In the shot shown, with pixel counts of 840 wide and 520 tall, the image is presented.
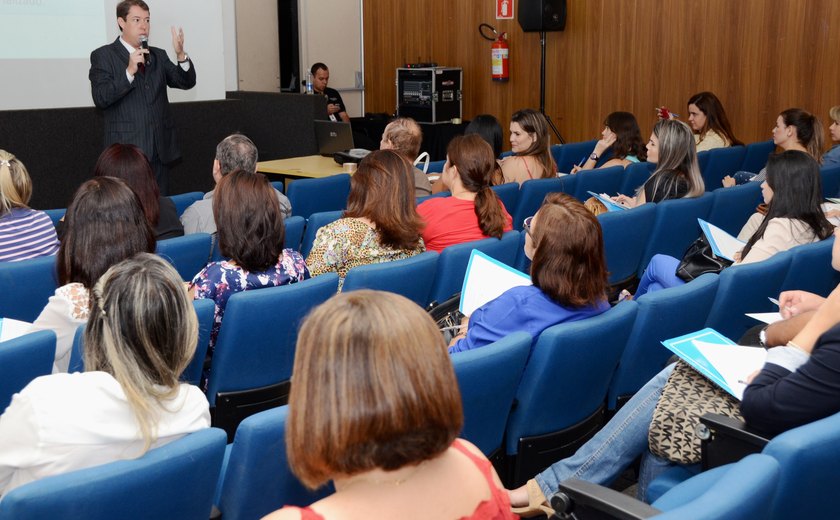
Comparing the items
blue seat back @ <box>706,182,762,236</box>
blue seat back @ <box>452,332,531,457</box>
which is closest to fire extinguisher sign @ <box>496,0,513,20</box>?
blue seat back @ <box>706,182,762,236</box>

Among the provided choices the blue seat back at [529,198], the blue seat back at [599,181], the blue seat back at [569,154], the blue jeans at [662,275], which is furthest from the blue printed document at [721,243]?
the blue seat back at [569,154]

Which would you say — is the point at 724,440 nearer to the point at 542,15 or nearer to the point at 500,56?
the point at 542,15

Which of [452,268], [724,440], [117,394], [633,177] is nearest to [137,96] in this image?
[633,177]

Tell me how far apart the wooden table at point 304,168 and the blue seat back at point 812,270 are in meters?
3.64

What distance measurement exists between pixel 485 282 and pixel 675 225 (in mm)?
2107

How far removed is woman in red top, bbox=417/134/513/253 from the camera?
3.90 metres

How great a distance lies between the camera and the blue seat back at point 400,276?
3088mm

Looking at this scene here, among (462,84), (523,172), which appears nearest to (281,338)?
(523,172)

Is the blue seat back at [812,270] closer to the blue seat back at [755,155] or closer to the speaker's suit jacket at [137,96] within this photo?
the blue seat back at [755,155]

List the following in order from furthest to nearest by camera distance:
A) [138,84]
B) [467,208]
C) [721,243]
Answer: [138,84] → [467,208] → [721,243]

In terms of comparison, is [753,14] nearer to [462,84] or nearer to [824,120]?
[824,120]

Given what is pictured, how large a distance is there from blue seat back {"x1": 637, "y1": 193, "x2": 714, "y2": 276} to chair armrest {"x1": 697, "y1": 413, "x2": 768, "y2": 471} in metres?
2.63

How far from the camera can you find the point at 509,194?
503 cm

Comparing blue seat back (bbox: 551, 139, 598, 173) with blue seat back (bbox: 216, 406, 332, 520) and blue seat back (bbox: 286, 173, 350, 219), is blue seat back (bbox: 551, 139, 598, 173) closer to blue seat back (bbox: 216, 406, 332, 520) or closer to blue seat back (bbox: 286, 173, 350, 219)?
blue seat back (bbox: 286, 173, 350, 219)
